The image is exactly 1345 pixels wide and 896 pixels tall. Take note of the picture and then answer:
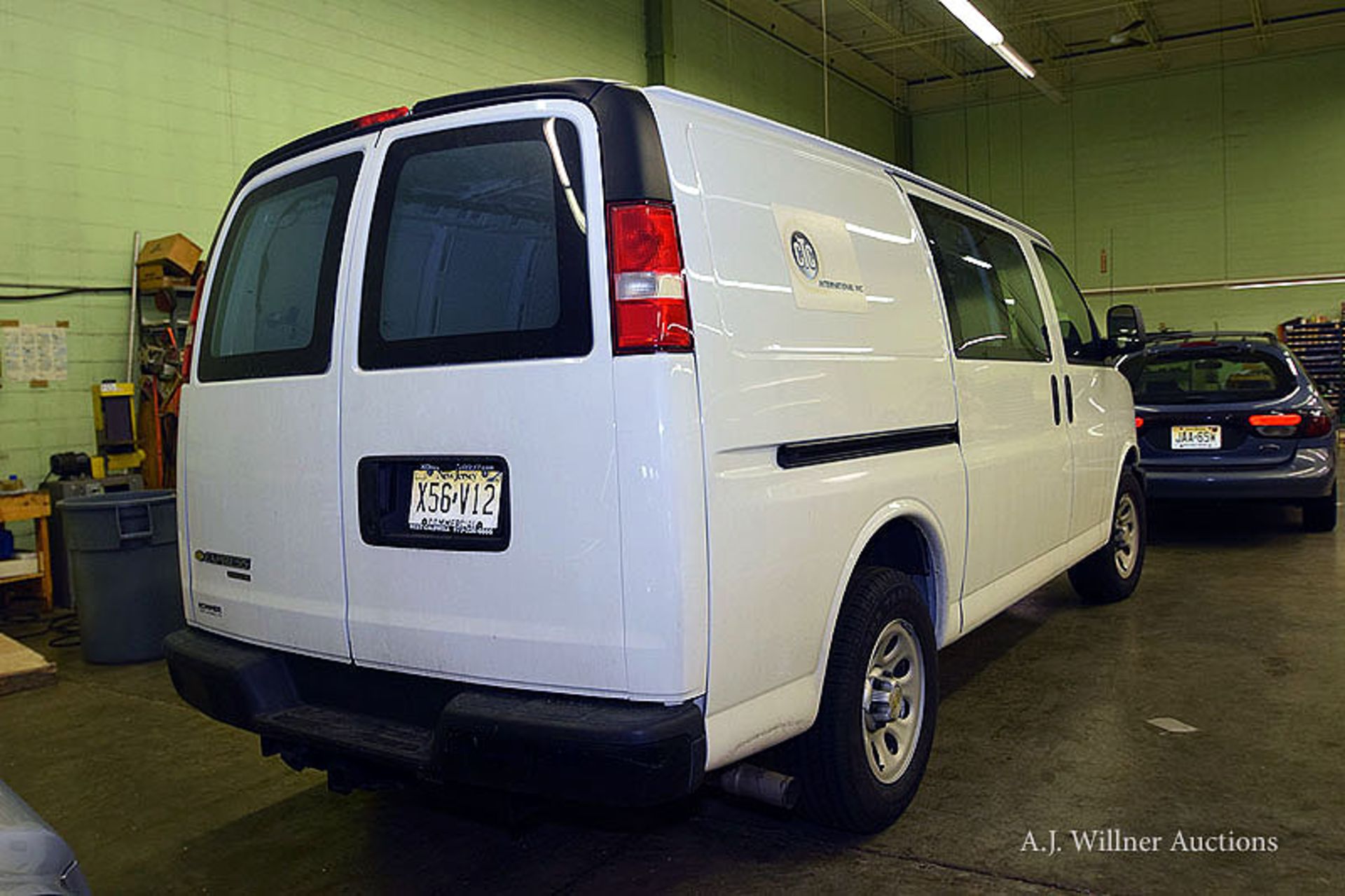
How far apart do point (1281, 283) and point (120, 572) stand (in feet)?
57.6

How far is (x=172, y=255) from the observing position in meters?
6.89

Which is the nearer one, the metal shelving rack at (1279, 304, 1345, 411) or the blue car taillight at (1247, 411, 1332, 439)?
the blue car taillight at (1247, 411, 1332, 439)

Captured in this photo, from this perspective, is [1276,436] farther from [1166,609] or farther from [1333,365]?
[1333,365]

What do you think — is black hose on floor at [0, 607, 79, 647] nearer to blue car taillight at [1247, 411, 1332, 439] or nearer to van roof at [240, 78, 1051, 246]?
van roof at [240, 78, 1051, 246]

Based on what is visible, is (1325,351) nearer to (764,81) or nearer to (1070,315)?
(764,81)

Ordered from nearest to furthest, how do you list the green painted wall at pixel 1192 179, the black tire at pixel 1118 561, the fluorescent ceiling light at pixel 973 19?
the black tire at pixel 1118 561
the fluorescent ceiling light at pixel 973 19
the green painted wall at pixel 1192 179

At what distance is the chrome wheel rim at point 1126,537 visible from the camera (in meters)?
5.41

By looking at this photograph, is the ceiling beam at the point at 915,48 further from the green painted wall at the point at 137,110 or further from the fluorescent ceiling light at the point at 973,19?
the green painted wall at the point at 137,110

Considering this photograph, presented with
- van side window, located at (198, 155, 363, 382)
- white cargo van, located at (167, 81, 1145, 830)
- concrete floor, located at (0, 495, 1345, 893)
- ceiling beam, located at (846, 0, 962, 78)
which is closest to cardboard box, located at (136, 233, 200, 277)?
concrete floor, located at (0, 495, 1345, 893)

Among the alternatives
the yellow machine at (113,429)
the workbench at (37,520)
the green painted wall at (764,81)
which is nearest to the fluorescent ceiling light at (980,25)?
the green painted wall at (764,81)

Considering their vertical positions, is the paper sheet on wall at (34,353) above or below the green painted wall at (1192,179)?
below

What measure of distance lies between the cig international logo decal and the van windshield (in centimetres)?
518

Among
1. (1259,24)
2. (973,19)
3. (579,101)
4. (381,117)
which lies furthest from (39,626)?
(1259,24)

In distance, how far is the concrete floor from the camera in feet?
8.79
